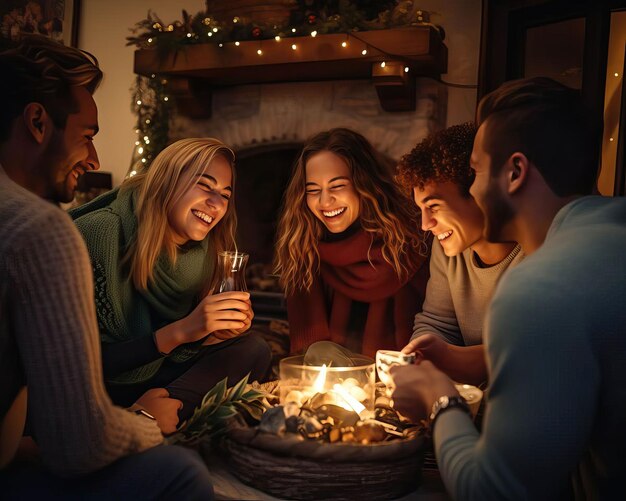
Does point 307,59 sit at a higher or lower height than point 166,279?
higher

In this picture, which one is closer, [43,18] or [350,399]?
[350,399]

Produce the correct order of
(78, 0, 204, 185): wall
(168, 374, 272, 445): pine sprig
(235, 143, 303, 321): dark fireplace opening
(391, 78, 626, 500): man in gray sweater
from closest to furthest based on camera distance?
1. (391, 78, 626, 500): man in gray sweater
2. (168, 374, 272, 445): pine sprig
3. (78, 0, 204, 185): wall
4. (235, 143, 303, 321): dark fireplace opening

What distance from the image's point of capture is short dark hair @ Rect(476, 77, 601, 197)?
3.50 ft

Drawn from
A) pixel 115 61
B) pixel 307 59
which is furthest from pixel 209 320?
pixel 115 61

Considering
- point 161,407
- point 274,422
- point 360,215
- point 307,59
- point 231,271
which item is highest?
point 307,59

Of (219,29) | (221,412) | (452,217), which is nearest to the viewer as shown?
(221,412)

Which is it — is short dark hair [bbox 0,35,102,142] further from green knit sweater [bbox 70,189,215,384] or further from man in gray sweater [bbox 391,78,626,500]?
man in gray sweater [bbox 391,78,626,500]

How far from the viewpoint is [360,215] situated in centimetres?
185

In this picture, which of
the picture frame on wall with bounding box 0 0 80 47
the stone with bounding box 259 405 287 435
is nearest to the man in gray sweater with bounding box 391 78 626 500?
the stone with bounding box 259 405 287 435

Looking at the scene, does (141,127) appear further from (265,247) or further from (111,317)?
(111,317)

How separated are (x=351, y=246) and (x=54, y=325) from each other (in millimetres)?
980

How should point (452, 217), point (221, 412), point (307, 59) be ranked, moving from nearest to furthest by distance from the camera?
point (221, 412) < point (452, 217) < point (307, 59)

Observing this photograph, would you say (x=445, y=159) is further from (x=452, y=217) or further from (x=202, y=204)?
(x=202, y=204)

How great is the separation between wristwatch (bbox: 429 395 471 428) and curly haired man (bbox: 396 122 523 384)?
0.32 m
